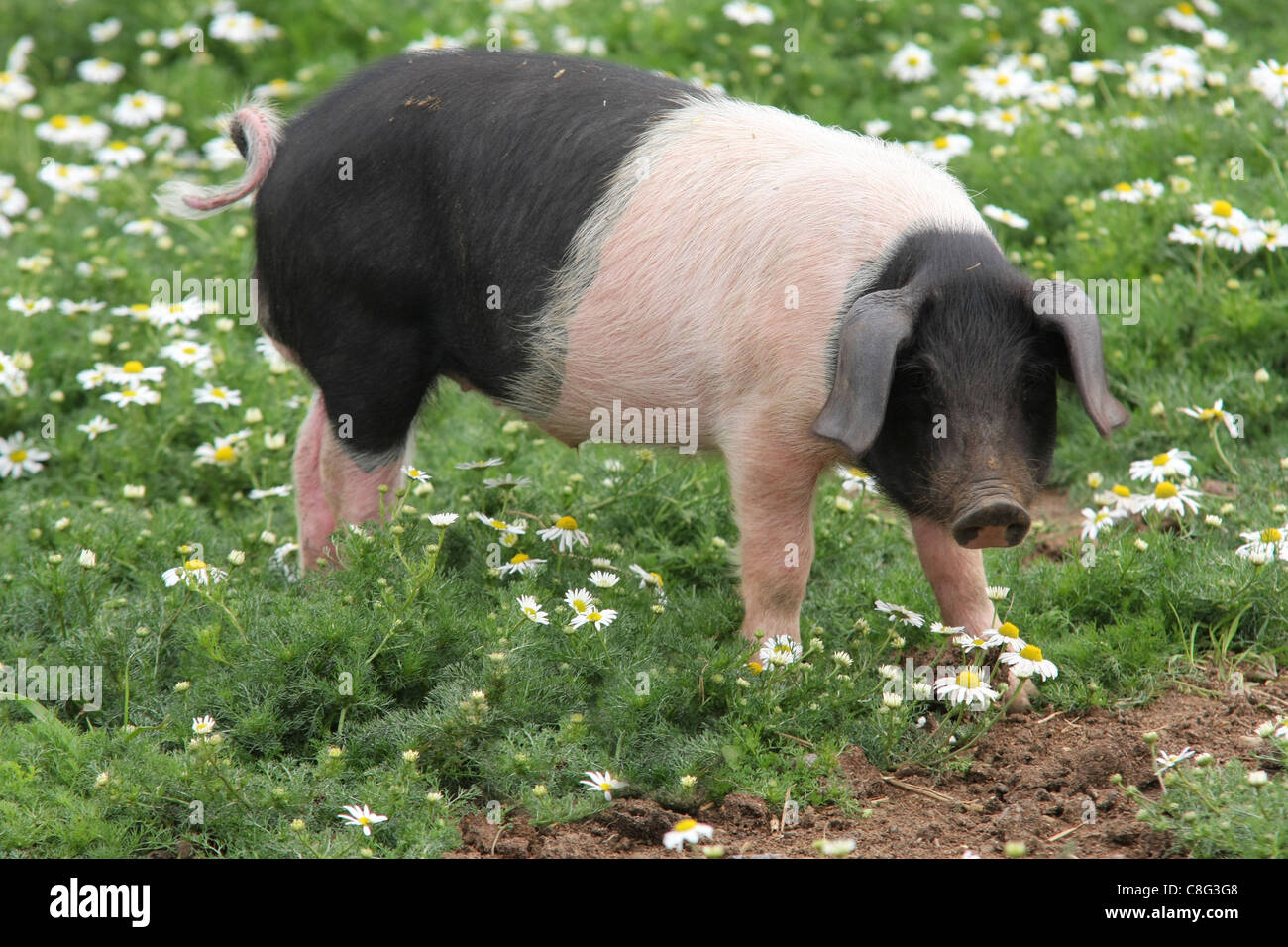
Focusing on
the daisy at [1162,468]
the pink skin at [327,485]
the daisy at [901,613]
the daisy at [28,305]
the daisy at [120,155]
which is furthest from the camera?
the daisy at [120,155]

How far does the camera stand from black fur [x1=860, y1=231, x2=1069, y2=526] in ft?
12.5

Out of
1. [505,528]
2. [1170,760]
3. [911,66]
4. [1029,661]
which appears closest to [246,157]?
[505,528]

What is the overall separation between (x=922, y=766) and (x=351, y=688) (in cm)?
158

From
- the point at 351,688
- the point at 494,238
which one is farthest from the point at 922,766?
the point at 494,238

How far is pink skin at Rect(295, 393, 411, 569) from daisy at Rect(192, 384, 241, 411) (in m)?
0.77

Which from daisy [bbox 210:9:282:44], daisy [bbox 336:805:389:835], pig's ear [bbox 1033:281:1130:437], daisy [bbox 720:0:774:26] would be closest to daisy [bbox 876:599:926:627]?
pig's ear [bbox 1033:281:1130:437]

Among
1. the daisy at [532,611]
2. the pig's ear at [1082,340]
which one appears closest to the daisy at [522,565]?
the daisy at [532,611]

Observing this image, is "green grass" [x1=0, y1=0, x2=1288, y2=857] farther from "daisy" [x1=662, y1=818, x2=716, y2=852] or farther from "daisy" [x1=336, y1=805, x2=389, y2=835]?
"daisy" [x1=662, y1=818, x2=716, y2=852]

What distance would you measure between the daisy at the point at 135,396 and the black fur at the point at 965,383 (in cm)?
298

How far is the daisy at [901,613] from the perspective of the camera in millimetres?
4430

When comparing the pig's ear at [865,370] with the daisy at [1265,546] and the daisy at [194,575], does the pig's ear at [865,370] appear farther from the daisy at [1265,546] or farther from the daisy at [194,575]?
the daisy at [194,575]

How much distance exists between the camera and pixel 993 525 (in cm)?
375

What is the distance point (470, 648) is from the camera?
4246mm

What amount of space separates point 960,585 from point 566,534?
1251 millimetres
